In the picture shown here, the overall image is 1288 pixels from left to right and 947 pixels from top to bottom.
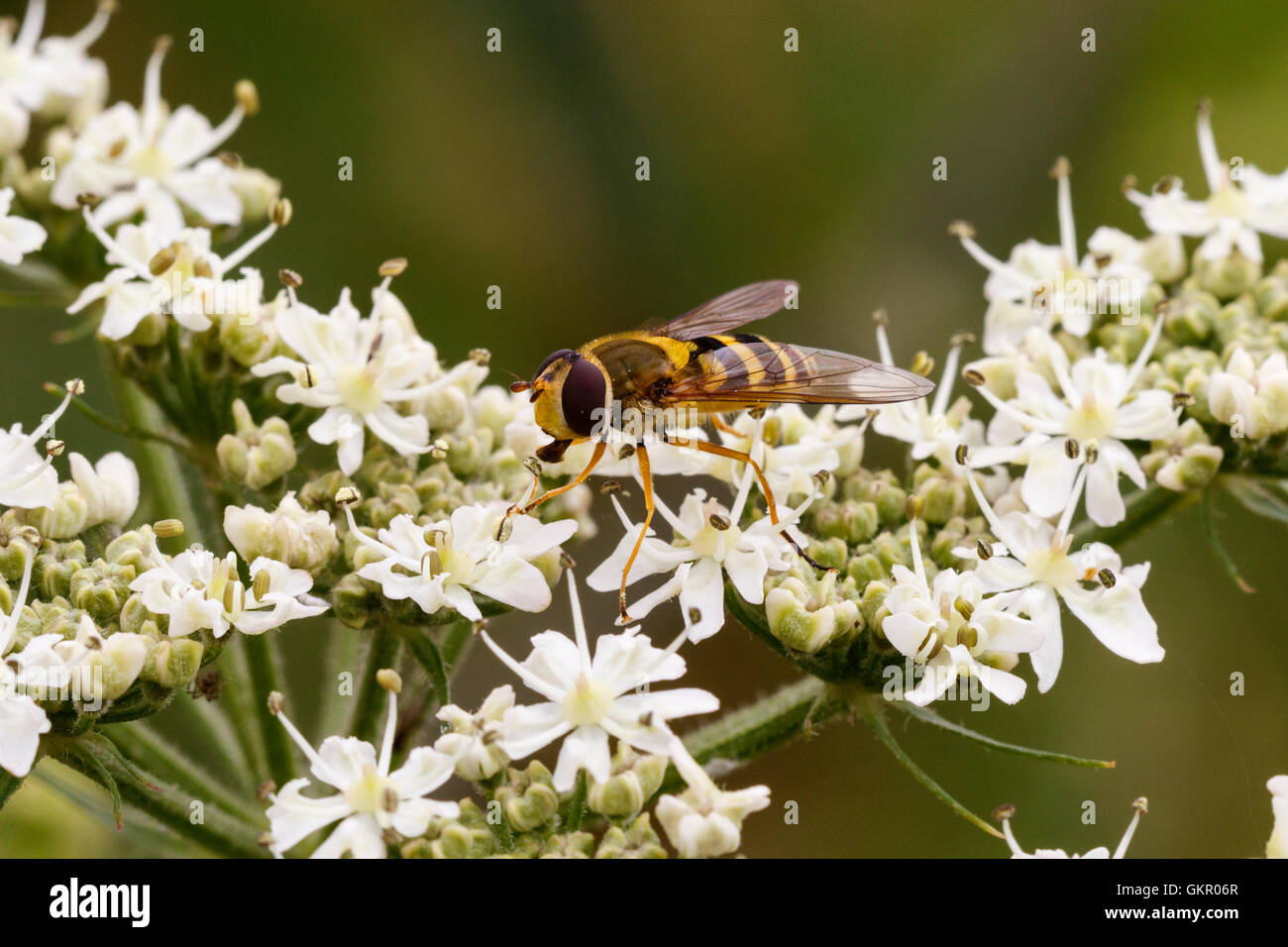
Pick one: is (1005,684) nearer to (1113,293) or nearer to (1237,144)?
(1113,293)

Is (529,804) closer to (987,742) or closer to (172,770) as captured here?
(987,742)

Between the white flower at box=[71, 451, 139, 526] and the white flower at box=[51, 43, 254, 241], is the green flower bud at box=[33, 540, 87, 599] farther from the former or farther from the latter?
the white flower at box=[51, 43, 254, 241]

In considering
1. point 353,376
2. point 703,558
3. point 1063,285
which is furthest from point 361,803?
point 1063,285

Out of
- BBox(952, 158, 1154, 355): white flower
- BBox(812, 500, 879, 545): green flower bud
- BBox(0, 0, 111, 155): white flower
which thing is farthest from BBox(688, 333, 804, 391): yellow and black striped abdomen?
BBox(0, 0, 111, 155): white flower

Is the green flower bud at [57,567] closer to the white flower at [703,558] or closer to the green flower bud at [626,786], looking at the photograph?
the white flower at [703,558]

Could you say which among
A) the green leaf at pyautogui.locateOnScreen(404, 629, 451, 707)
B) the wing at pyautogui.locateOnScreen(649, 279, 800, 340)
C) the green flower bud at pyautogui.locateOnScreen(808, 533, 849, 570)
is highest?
the wing at pyautogui.locateOnScreen(649, 279, 800, 340)

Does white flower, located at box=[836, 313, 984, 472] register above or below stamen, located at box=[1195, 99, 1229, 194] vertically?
below

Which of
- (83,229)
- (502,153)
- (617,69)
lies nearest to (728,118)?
(617,69)

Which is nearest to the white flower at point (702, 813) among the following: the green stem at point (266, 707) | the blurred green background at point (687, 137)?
the green stem at point (266, 707)
